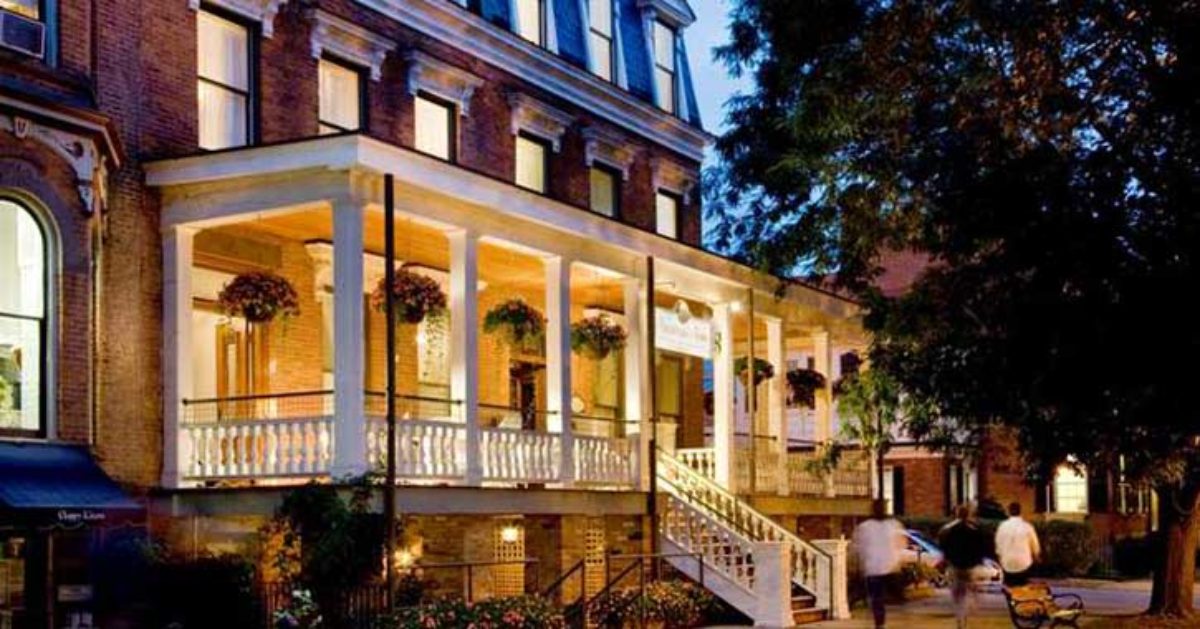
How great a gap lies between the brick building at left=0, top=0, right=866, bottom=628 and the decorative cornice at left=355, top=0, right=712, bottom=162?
0.06 m

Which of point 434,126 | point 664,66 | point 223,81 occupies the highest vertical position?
point 664,66

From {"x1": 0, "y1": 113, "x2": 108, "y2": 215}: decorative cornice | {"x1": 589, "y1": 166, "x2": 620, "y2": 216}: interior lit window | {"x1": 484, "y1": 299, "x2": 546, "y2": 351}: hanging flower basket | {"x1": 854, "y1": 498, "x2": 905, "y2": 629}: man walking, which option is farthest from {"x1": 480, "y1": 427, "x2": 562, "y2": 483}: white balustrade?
{"x1": 589, "y1": 166, "x2": 620, "y2": 216}: interior lit window

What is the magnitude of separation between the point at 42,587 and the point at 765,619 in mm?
10501

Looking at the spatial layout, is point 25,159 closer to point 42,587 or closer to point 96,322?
point 96,322

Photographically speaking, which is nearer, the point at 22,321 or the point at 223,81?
the point at 22,321

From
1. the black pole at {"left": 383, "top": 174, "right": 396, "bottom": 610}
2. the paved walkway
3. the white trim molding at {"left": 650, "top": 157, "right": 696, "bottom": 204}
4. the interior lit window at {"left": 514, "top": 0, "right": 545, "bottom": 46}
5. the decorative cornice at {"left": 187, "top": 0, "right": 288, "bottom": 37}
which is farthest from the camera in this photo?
the white trim molding at {"left": 650, "top": 157, "right": 696, "bottom": 204}

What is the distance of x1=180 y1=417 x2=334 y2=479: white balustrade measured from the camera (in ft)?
62.1

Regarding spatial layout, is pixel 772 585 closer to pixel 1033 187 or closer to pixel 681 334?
pixel 681 334

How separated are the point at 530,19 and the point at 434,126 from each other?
3.58 meters

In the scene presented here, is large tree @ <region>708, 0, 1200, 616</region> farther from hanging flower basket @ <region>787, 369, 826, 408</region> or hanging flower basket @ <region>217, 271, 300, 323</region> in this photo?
hanging flower basket @ <region>217, 271, 300, 323</region>

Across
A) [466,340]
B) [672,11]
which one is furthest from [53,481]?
[672,11]

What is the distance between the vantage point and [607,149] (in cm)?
3069

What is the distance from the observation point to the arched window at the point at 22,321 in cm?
1691

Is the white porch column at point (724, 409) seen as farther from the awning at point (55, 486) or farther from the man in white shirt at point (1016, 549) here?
the awning at point (55, 486)
